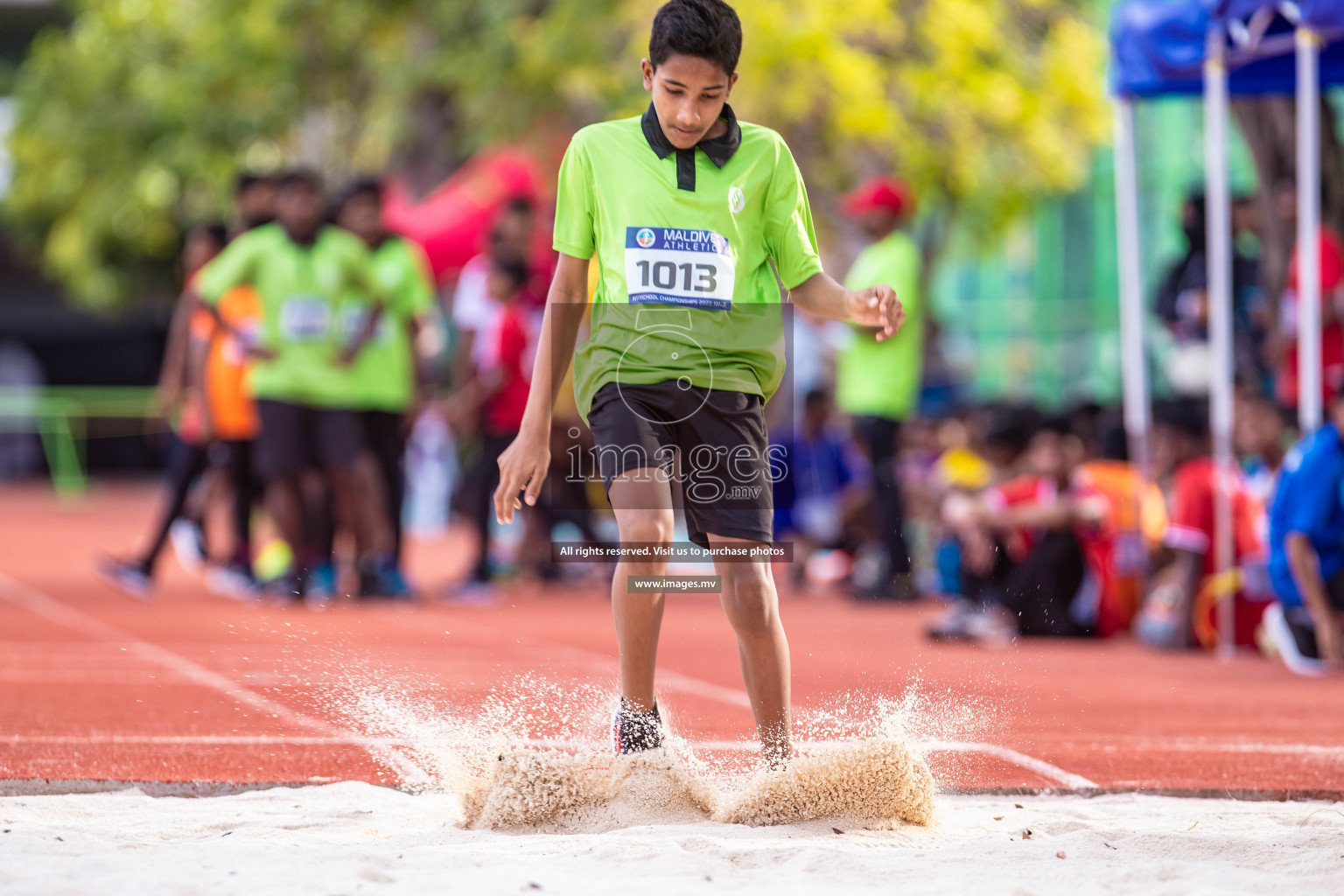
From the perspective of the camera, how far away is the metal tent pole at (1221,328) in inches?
324

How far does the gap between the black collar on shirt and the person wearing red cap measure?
6.45 m

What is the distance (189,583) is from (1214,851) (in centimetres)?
968

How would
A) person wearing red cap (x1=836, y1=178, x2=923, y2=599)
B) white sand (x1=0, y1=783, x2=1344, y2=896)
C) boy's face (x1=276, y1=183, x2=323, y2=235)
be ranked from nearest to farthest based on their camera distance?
white sand (x1=0, y1=783, x2=1344, y2=896) → boy's face (x1=276, y1=183, x2=323, y2=235) → person wearing red cap (x1=836, y1=178, x2=923, y2=599)

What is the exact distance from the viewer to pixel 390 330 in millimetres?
10273

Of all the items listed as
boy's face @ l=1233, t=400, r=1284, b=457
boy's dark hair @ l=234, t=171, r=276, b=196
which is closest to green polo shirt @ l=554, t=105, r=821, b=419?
boy's face @ l=1233, t=400, r=1284, b=457

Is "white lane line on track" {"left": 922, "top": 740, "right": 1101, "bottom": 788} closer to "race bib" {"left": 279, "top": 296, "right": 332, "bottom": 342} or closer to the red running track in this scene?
the red running track

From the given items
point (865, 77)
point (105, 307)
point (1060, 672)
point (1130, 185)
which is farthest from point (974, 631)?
point (105, 307)

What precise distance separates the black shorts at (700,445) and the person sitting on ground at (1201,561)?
15.9 ft

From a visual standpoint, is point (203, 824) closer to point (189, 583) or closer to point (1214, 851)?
point (1214, 851)

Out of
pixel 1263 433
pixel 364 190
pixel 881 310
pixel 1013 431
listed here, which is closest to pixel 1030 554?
pixel 1013 431

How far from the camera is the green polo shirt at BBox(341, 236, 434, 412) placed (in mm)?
10125

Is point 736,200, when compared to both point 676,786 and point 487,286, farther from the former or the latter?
point 487,286

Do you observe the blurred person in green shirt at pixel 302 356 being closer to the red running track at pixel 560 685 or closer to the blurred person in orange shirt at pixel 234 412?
the red running track at pixel 560 685

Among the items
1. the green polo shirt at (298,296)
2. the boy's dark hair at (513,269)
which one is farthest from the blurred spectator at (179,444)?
the boy's dark hair at (513,269)
